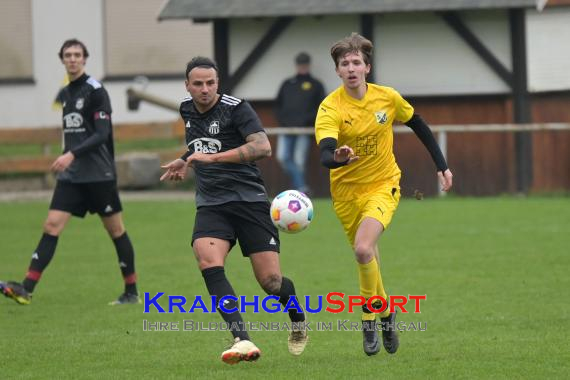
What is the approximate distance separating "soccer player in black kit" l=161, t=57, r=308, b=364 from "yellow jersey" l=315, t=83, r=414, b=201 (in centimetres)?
55

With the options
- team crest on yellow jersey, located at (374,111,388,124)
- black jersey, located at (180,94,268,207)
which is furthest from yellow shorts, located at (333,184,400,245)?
black jersey, located at (180,94,268,207)

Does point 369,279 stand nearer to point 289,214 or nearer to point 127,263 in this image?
point 289,214

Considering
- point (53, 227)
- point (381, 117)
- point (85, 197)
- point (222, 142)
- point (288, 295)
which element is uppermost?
point (381, 117)

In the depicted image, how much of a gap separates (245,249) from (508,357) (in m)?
1.80

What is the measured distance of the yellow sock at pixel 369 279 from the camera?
8.16 m

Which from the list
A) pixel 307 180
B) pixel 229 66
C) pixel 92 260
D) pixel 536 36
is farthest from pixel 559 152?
pixel 92 260

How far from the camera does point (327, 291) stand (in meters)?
11.5

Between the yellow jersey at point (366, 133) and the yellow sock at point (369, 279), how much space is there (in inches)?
22.3

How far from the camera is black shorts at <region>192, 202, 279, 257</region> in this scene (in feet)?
26.4

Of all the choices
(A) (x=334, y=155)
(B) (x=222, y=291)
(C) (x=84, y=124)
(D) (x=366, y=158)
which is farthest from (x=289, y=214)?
(C) (x=84, y=124)

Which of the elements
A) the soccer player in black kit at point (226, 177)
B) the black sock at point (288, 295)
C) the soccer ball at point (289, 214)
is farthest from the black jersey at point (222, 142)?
the black sock at point (288, 295)

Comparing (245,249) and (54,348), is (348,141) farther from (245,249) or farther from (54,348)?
(54,348)

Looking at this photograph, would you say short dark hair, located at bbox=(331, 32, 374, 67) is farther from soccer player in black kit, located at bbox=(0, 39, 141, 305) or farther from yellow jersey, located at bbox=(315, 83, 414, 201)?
soccer player in black kit, located at bbox=(0, 39, 141, 305)

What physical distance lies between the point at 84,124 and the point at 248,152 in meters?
3.48
